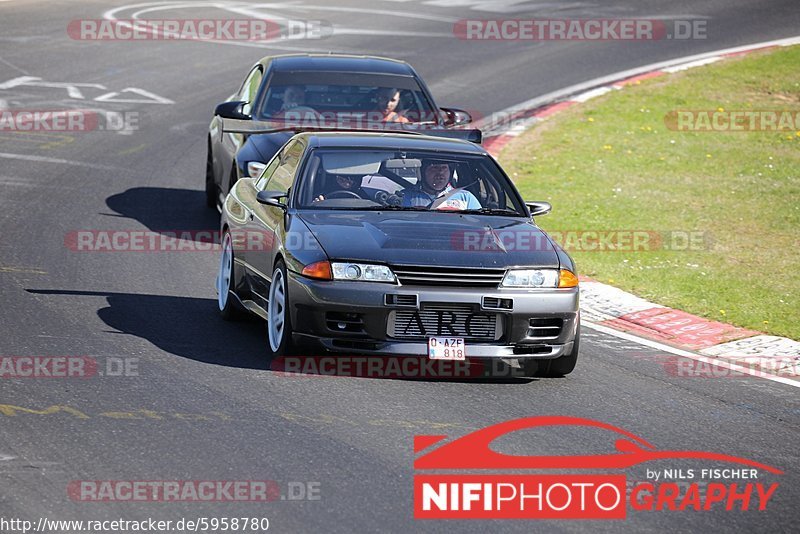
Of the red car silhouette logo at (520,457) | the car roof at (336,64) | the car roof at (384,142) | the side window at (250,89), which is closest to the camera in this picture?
the red car silhouette logo at (520,457)

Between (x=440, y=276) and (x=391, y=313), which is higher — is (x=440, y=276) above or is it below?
above

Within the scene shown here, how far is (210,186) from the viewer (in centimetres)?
1573

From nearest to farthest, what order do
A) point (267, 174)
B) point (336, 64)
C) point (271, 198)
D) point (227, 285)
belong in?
point (271, 198) → point (227, 285) → point (267, 174) → point (336, 64)

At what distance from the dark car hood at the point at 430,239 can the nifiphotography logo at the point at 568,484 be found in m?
1.50

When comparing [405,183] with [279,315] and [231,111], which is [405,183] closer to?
[279,315]

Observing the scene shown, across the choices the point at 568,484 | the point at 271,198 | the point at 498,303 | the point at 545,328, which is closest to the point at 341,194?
the point at 271,198

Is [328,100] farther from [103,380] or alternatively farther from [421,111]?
[103,380]

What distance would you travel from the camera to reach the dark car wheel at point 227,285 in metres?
10.7

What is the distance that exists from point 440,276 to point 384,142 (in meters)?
2.01

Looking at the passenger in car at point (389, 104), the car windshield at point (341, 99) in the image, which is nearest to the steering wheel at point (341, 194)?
the car windshield at point (341, 99)

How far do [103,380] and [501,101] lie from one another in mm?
14726

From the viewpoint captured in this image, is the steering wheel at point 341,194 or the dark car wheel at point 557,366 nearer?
the dark car wheel at point 557,366

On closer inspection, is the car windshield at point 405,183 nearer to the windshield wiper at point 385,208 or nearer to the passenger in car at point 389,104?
the windshield wiper at point 385,208

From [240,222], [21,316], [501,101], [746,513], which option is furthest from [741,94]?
[746,513]
